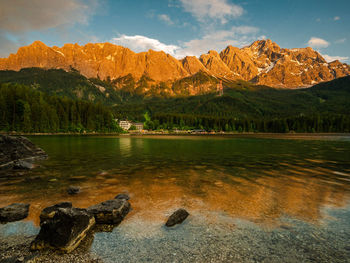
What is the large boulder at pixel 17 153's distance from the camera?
2692cm

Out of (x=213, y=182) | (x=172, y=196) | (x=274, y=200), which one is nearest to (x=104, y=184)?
(x=172, y=196)

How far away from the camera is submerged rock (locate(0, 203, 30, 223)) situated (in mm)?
10750

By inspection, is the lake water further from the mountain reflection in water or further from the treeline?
the treeline

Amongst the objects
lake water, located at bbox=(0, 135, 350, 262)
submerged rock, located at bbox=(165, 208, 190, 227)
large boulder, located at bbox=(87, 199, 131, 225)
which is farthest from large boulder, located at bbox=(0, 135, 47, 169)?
submerged rock, located at bbox=(165, 208, 190, 227)

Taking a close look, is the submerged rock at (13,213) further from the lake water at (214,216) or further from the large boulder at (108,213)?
the large boulder at (108,213)

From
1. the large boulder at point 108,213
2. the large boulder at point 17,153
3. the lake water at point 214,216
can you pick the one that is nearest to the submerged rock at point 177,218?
the lake water at point 214,216

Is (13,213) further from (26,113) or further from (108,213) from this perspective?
(26,113)

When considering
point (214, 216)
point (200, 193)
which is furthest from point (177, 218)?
point (200, 193)

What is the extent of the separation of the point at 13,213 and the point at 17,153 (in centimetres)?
2651

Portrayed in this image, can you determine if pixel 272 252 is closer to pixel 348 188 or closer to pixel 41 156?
pixel 348 188

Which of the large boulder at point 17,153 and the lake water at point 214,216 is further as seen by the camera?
the large boulder at point 17,153

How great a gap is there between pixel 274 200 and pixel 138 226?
10.5 meters

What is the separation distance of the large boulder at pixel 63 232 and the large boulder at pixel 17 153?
74.8ft

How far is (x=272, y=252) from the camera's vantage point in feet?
26.3
